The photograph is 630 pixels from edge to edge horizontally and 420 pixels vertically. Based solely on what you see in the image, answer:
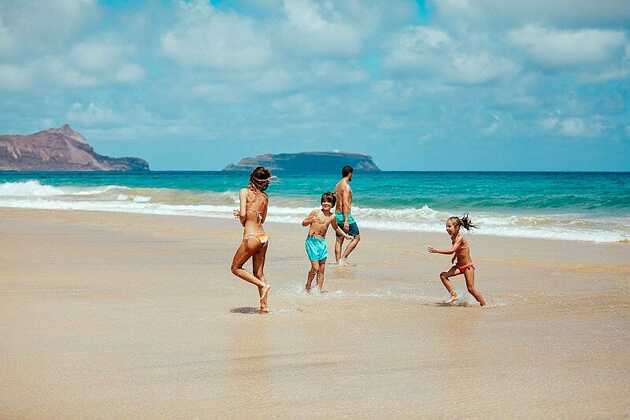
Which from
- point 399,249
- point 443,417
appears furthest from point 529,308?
point 399,249

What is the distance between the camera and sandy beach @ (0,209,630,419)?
4.46 m

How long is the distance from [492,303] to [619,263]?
4.79 m

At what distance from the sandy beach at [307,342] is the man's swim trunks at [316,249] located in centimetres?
58

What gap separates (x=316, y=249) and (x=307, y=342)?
322 centimetres

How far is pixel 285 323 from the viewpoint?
693 cm

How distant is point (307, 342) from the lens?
6.05 m

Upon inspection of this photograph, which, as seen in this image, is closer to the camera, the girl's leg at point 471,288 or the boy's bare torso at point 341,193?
the girl's leg at point 471,288

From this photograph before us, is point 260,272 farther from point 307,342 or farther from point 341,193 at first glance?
point 341,193

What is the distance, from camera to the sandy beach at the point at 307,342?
446 cm

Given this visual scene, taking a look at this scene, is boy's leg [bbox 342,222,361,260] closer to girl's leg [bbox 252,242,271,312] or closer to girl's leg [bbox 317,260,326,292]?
girl's leg [bbox 317,260,326,292]

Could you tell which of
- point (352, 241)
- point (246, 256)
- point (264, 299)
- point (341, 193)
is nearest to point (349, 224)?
point (352, 241)

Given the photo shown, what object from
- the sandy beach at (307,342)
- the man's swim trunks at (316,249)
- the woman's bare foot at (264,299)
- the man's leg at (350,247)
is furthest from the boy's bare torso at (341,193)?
the woman's bare foot at (264,299)

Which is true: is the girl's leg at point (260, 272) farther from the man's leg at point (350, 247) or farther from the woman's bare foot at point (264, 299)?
the man's leg at point (350, 247)

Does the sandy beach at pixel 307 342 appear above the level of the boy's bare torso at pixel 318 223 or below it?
below
